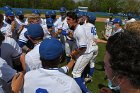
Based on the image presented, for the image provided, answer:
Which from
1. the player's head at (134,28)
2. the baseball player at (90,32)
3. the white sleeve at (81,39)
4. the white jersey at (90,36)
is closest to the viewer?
the player's head at (134,28)

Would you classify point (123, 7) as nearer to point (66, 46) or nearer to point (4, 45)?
point (66, 46)

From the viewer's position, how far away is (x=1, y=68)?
3.82 m

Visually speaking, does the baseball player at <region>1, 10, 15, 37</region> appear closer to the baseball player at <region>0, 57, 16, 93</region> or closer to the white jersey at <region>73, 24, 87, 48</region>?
the white jersey at <region>73, 24, 87, 48</region>

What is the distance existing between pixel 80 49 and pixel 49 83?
14.0 ft

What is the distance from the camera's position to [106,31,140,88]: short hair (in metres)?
2.00

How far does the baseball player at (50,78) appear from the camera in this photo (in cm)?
332

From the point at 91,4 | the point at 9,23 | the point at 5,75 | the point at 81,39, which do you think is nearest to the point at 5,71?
the point at 5,75

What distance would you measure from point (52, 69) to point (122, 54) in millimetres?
1529

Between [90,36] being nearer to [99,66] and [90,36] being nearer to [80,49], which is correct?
[80,49]

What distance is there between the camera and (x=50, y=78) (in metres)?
3.35

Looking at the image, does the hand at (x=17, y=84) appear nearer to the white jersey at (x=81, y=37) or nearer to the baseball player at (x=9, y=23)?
the white jersey at (x=81, y=37)

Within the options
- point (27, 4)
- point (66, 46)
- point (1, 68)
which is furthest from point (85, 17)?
point (27, 4)

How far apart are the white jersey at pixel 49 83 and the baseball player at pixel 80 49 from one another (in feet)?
12.7

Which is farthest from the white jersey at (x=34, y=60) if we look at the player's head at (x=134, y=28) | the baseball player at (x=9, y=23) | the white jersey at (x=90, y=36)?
the baseball player at (x=9, y=23)
